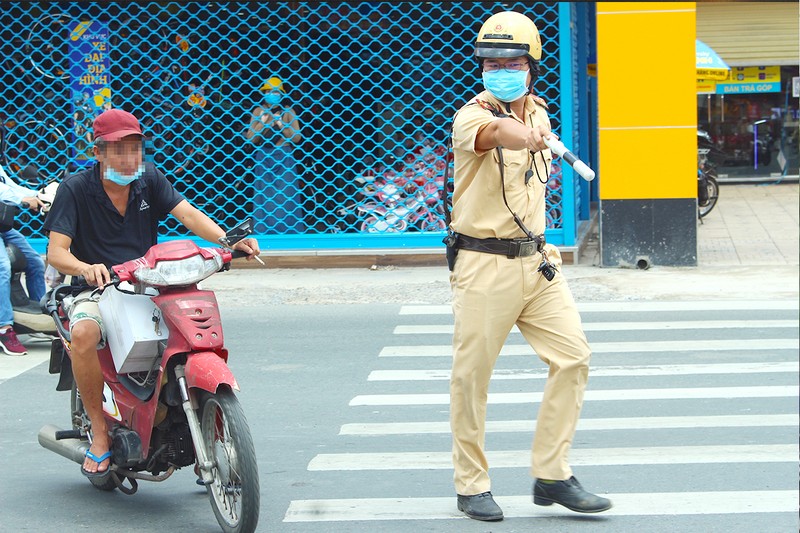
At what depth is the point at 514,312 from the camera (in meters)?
4.77

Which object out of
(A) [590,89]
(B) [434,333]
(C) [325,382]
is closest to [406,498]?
(C) [325,382]

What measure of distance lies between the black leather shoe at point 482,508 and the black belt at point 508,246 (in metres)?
1.02

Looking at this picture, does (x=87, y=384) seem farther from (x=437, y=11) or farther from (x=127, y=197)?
(x=437, y=11)

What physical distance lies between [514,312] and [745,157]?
18.1 metres

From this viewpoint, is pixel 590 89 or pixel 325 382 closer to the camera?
pixel 325 382

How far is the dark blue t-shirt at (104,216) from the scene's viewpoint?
5.00 metres

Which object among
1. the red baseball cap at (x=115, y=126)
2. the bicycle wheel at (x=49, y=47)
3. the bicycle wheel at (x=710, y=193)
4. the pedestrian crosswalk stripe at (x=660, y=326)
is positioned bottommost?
the pedestrian crosswalk stripe at (x=660, y=326)

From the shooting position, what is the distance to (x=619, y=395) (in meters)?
7.01

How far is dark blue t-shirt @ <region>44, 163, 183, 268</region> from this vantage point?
500cm

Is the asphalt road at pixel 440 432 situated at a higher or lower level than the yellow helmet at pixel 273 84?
lower

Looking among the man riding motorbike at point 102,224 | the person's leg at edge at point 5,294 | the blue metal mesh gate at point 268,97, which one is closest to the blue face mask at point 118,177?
the man riding motorbike at point 102,224

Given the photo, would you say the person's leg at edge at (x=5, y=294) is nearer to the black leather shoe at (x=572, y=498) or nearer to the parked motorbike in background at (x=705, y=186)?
the black leather shoe at (x=572, y=498)

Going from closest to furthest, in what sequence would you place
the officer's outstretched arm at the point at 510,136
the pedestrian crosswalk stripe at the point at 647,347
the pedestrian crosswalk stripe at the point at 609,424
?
1. the officer's outstretched arm at the point at 510,136
2. the pedestrian crosswalk stripe at the point at 609,424
3. the pedestrian crosswalk stripe at the point at 647,347

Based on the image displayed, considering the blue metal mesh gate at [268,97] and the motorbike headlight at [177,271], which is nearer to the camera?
the motorbike headlight at [177,271]
